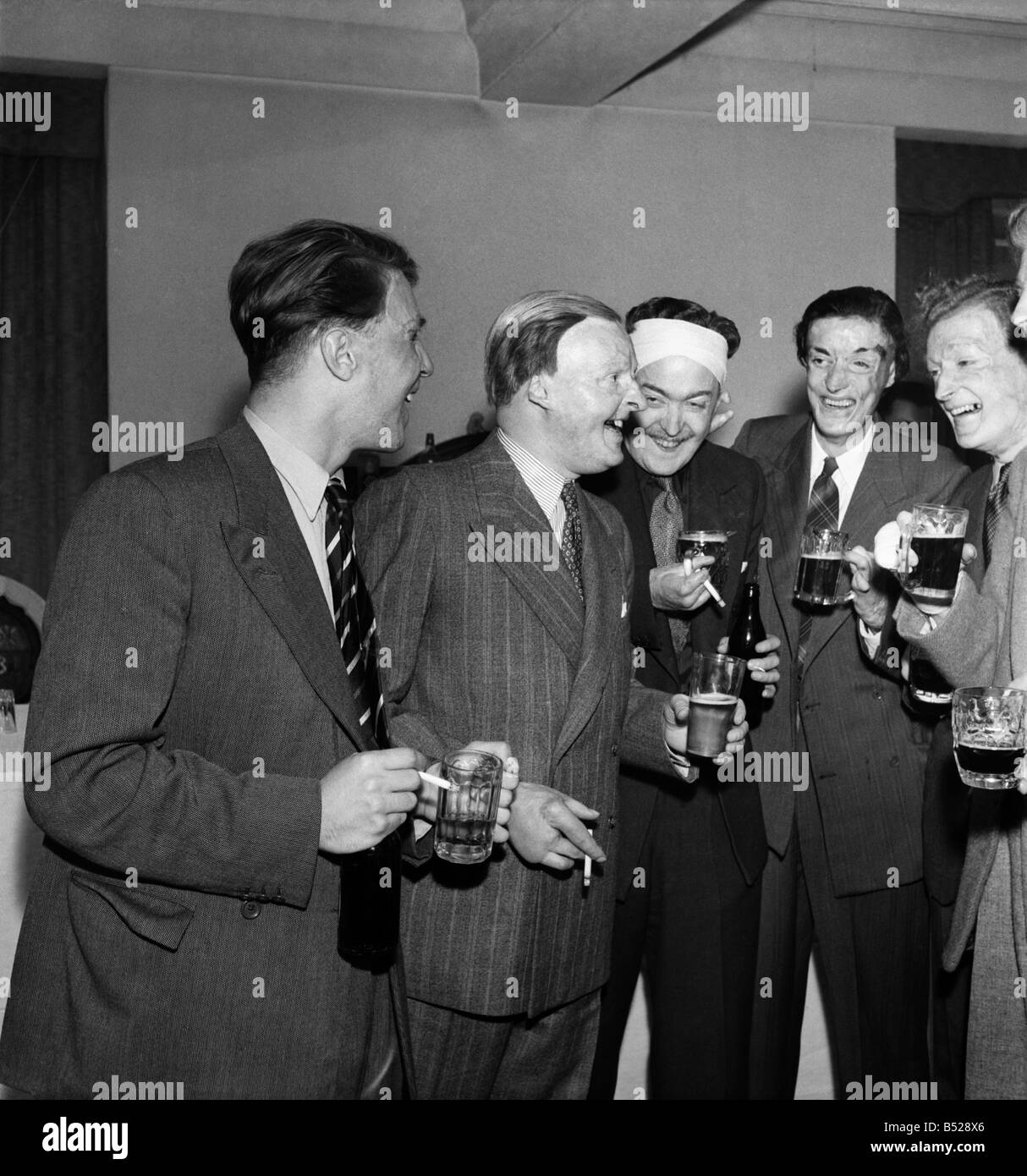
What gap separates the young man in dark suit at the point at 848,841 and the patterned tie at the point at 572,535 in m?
0.73

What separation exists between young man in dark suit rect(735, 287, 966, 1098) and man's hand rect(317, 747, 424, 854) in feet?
4.69

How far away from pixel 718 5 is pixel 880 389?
2.40 metres

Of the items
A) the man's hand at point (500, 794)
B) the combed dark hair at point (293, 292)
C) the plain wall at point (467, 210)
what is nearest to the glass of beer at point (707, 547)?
the man's hand at point (500, 794)

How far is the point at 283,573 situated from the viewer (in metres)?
1.70

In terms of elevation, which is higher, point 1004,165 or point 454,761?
point 1004,165

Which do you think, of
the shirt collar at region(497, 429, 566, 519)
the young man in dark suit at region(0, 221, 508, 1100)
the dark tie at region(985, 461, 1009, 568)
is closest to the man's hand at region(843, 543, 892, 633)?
the dark tie at region(985, 461, 1009, 568)

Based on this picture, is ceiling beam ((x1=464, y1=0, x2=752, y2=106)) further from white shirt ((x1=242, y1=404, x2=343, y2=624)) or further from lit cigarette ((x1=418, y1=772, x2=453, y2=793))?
lit cigarette ((x1=418, y1=772, x2=453, y2=793))

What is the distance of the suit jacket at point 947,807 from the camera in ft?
8.87

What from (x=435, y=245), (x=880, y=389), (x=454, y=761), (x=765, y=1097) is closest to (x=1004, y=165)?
(x=435, y=245)

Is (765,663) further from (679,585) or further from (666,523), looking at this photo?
(666,523)

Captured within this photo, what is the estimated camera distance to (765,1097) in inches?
111

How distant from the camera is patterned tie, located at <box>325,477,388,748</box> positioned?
1.79 meters

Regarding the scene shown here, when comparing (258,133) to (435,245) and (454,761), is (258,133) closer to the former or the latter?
(435,245)

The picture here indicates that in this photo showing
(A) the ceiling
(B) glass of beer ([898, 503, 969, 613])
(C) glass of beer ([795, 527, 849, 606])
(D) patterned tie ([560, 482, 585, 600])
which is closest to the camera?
(B) glass of beer ([898, 503, 969, 613])
